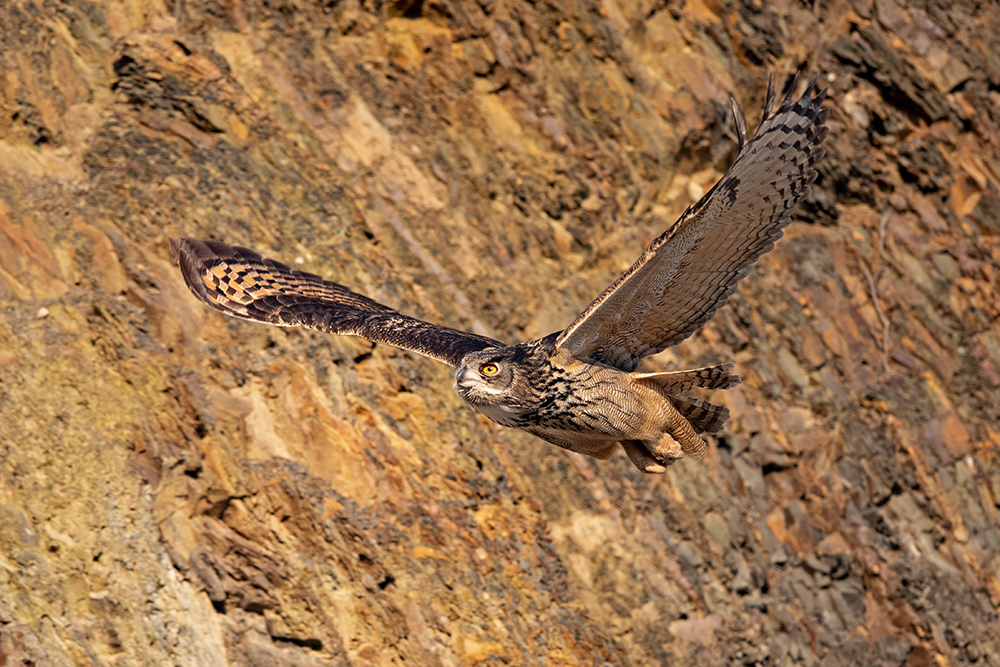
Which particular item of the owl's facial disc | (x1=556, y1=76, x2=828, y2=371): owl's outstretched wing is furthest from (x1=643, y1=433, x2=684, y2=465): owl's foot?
the owl's facial disc

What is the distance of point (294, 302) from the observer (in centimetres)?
726

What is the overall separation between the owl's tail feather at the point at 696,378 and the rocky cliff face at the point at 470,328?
Answer: 279cm

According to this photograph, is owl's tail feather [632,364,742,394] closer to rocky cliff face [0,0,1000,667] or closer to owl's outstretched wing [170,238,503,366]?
owl's outstretched wing [170,238,503,366]

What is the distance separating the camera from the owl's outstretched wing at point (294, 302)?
6441 millimetres

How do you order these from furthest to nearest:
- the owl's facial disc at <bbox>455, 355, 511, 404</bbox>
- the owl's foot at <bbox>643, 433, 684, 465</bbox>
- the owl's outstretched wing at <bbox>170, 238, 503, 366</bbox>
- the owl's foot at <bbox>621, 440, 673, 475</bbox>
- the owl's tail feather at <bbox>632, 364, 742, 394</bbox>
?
the owl's outstretched wing at <bbox>170, 238, 503, 366</bbox>, the owl's foot at <bbox>621, 440, 673, 475</bbox>, the owl's foot at <bbox>643, 433, 684, 465</bbox>, the owl's tail feather at <bbox>632, 364, 742, 394</bbox>, the owl's facial disc at <bbox>455, 355, 511, 404</bbox>

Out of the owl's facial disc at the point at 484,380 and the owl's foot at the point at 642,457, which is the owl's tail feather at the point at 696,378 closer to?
the owl's foot at the point at 642,457

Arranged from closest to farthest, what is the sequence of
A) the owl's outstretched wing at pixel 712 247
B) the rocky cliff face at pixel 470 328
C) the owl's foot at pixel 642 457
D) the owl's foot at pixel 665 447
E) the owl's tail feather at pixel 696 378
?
the owl's outstretched wing at pixel 712 247
the owl's tail feather at pixel 696 378
the owl's foot at pixel 665 447
the owl's foot at pixel 642 457
the rocky cliff face at pixel 470 328

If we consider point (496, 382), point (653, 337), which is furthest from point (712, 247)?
point (496, 382)

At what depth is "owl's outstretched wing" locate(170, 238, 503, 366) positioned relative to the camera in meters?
6.44

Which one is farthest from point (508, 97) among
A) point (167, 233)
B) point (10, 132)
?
point (10, 132)

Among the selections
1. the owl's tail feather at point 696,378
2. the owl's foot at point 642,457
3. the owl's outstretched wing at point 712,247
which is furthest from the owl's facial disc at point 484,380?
the owl's foot at point 642,457

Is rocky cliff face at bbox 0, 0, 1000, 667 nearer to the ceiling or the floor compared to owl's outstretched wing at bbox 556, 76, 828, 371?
nearer to the floor

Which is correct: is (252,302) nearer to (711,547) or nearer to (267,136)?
(267,136)

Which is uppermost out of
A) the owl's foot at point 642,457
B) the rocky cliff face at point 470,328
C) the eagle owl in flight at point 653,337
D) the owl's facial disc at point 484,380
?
the eagle owl in flight at point 653,337
